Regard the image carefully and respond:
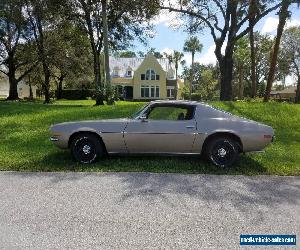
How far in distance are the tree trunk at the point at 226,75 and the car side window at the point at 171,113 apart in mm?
15932

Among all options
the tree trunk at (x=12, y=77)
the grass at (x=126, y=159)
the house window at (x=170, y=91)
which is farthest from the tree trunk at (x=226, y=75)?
the house window at (x=170, y=91)

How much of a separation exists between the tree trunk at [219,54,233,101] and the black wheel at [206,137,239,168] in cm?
1608

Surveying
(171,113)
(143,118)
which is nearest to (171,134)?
(171,113)

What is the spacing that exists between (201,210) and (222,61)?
19539mm

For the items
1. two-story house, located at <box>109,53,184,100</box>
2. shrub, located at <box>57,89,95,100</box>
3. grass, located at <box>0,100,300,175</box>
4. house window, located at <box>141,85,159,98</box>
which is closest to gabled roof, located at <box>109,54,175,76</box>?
two-story house, located at <box>109,53,184,100</box>

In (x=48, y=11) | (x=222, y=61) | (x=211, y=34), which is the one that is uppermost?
(x=48, y=11)

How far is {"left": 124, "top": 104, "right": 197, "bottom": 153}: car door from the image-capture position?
26.3ft

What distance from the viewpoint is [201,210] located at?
17.7ft

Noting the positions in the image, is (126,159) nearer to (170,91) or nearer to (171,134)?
(171,134)

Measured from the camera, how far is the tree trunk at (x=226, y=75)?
930 inches

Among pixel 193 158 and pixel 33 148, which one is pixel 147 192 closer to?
pixel 193 158

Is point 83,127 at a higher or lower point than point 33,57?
lower

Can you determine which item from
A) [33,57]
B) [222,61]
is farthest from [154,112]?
[33,57]

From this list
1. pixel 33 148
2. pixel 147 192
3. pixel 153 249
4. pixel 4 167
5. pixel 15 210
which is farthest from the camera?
pixel 33 148
